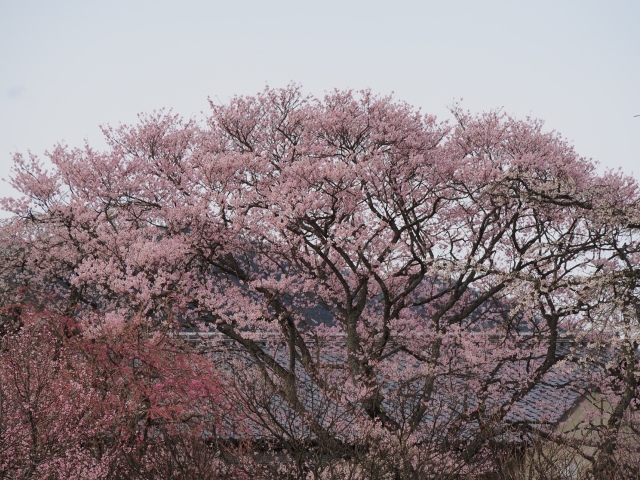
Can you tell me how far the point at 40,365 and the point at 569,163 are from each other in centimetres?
1300

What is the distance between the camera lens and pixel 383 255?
15.7 meters

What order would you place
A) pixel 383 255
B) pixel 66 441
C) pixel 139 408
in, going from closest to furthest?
pixel 66 441
pixel 139 408
pixel 383 255

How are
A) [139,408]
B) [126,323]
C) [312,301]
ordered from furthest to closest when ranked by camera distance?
[312,301], [126,323], [139,408]

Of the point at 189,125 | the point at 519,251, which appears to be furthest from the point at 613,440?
the point at 189,125

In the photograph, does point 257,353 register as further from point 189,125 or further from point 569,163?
point 569,163

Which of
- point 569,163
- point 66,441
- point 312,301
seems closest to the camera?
point 66,441

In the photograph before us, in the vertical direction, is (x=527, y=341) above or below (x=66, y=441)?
above

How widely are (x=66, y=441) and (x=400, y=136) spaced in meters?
9.65

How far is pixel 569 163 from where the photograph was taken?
18.0 m

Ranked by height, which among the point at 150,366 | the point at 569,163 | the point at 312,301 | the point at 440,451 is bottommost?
the point at 440,451

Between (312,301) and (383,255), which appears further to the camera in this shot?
(312,301)

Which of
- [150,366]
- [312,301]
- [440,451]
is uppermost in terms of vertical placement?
[312,301]

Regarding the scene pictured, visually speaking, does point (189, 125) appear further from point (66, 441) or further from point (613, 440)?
point (613, 440)

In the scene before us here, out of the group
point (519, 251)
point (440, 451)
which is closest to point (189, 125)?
point (519, 251)
